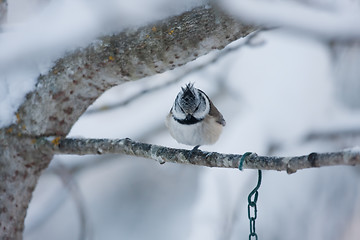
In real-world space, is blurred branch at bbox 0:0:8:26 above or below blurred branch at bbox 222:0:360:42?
above

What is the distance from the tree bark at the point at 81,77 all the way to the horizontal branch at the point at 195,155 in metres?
0.11

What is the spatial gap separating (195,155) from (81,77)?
0.67 m

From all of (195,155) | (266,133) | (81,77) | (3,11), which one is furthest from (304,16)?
(266,133)

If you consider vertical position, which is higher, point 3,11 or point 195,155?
point 3,11

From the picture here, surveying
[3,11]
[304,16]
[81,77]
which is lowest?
[81,77]

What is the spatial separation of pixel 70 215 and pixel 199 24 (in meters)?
6.23

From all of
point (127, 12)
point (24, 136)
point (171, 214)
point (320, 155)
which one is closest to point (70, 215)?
point (171, 214)

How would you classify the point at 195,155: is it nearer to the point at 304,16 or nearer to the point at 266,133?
the point at 304,16

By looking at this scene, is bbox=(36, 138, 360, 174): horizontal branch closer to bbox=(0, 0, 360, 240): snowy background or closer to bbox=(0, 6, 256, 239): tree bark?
bbox=(0, 6, 256, 239): tree bark

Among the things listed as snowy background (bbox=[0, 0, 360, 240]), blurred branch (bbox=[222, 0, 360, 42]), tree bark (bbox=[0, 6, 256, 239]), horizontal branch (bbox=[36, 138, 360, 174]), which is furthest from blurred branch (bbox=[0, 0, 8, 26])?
blurred branch (bbox=[222, 0, 360, 42])

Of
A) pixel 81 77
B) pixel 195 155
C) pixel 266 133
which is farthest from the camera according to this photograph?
pixel 266 133

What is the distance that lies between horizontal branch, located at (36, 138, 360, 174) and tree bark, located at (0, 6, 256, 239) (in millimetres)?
113

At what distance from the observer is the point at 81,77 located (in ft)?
7.13

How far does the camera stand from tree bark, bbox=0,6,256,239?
189cm
